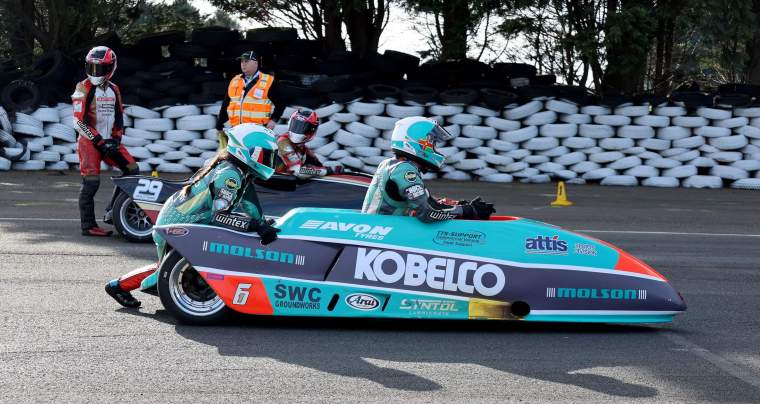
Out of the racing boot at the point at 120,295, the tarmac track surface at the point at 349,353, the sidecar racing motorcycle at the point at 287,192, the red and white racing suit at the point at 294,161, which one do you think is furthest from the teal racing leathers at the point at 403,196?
the red and white racing suit at the point at 294,161

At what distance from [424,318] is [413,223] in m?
0.62

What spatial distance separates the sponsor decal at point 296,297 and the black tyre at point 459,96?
1223 cm

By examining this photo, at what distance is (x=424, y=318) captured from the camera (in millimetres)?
7164

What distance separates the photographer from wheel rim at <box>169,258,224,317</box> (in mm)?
7176

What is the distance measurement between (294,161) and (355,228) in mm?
3923

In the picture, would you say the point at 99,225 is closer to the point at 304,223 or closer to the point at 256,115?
the point at 256,115

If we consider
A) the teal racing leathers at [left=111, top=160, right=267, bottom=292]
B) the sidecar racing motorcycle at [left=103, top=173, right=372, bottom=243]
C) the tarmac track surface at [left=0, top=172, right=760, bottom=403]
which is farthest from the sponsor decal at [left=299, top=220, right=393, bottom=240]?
the sidecar racing motorcycle at [left=103, top=173, right=372, bottom=243]

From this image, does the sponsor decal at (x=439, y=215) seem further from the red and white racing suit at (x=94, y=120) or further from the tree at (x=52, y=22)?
the tree at (x=52, y=22)

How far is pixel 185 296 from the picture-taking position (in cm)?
726

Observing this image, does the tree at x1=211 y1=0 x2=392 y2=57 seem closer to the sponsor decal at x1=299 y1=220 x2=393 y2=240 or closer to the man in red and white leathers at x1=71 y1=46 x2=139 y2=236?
the man in red and white leathers at x1=71 y1=46 x2=139 y2=236

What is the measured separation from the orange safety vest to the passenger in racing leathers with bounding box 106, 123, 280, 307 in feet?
17.3

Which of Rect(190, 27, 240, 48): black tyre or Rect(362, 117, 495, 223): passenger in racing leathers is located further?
Rect(190, 27, 240, 48): black tyre

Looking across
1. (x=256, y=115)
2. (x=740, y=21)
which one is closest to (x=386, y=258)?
(x=256, y=115)

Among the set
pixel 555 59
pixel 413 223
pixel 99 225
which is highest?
pixel 555 59
